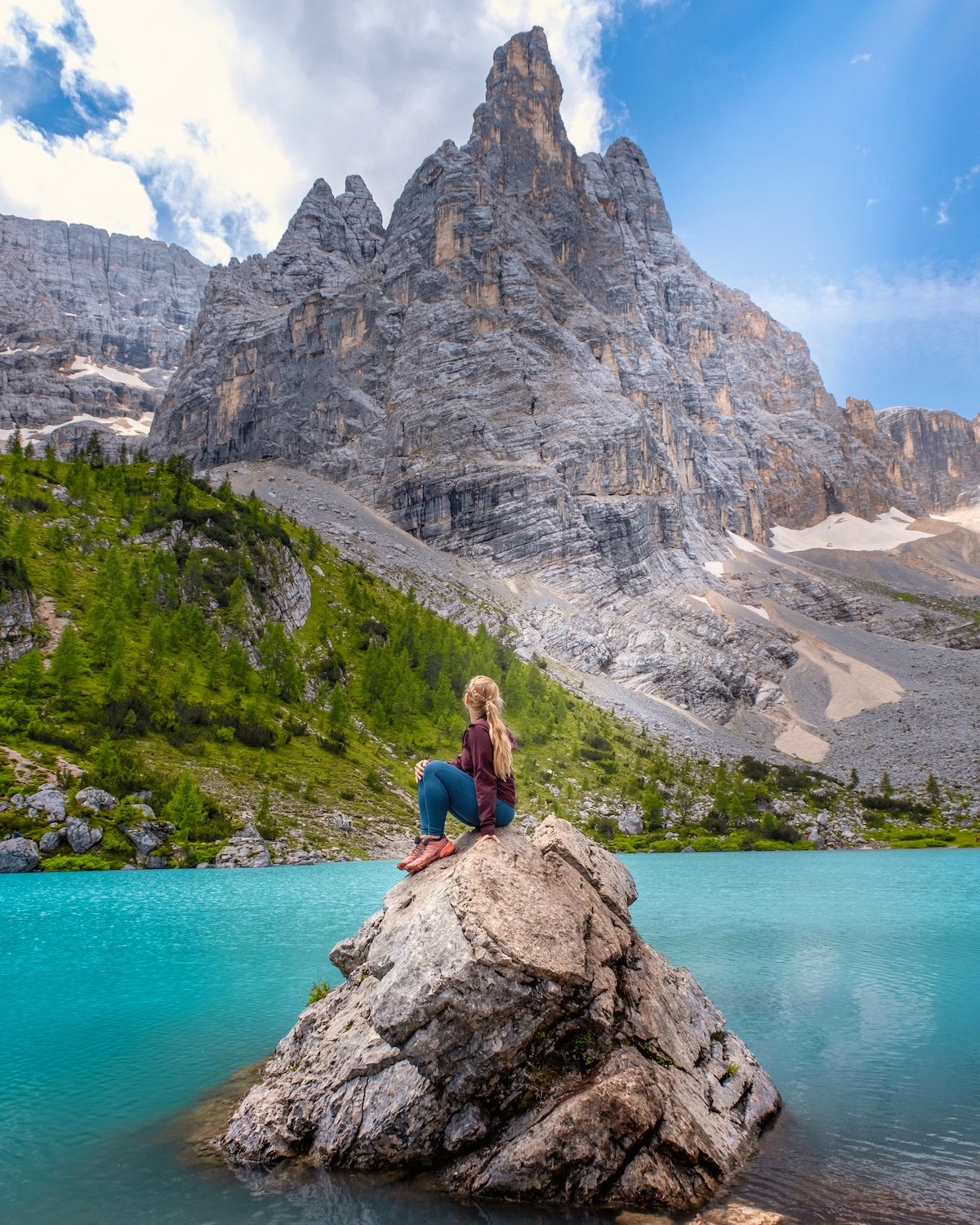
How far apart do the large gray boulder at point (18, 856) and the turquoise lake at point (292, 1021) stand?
261 inches

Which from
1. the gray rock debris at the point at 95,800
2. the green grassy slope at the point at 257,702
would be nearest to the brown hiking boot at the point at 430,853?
the green grassy slope at the point at 257,702

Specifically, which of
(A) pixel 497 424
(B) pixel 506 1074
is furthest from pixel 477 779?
(A) pixel 497 424

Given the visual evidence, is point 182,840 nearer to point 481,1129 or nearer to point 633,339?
point 481,1129

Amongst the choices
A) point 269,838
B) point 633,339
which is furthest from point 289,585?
point 633,339

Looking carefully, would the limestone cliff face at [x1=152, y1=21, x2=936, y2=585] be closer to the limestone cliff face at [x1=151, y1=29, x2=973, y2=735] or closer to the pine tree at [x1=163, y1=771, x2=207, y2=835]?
the limestone cliff face at [x1=151, y1=29, x2=973, y2=735]

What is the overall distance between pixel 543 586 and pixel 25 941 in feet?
383

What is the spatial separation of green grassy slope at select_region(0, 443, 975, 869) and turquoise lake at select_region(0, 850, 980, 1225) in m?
18.7

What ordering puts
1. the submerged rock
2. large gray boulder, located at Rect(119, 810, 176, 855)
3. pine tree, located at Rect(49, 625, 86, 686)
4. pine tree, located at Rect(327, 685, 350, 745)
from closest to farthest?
the submerged rock
large gray boulder, located at Rect(119, 810, 176, 855)
pine tree, located at Rect(49, 625, 86, 686)
pine tree, located at Rect(327, 685, 350, 745)

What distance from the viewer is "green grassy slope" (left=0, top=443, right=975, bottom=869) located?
2212 inches

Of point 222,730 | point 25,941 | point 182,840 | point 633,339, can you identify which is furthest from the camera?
point 633,339

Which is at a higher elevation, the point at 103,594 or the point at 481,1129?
the point at 103,594

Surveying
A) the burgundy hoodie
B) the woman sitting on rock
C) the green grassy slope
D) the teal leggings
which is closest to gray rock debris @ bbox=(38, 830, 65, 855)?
the green grassy slope

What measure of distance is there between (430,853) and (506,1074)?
10.8 ft

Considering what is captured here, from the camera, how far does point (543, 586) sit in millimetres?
138250
